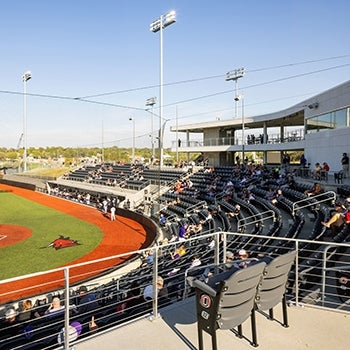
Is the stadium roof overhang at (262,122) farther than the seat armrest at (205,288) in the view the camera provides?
Yes

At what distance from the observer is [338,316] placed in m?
A: 4.36

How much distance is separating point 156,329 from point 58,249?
1596 centimetres

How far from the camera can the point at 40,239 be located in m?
21.1

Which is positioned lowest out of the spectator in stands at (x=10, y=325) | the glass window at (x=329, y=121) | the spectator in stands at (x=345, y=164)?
the spectator in stands at (x=10, y=325)

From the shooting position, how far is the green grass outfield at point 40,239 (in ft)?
51.7

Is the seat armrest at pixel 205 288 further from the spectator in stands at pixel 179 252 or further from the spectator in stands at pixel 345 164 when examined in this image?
the spectator in stands at pixel 345 164

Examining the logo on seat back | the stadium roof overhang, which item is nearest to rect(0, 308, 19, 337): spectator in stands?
the logo on seat back

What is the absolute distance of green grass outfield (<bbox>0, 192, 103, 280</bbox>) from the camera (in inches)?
621

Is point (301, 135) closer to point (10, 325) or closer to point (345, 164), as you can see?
point (345, 164)

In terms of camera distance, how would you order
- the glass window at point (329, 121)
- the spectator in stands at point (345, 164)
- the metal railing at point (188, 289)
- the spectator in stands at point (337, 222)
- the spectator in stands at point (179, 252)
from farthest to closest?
the glass window at point (329, 121)
the spectator in stands at point (345, 164)
the spectator in stands at point (179, 252)
the spectator in stands at point (337, 222)
the metal railing at point (188, 289)

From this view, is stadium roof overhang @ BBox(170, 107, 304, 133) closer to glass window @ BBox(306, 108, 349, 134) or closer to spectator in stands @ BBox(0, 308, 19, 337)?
glass window @ BBox(306, 108, 349, 134)

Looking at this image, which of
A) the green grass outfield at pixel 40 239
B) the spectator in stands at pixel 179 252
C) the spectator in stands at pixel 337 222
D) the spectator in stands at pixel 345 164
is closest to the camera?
the spectator in stands at pixel 337 222

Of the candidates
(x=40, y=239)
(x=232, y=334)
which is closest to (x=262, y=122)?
(x=40, y=239)

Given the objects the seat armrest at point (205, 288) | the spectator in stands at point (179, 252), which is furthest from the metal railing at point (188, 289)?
the seat armrest at point (205, 288)
